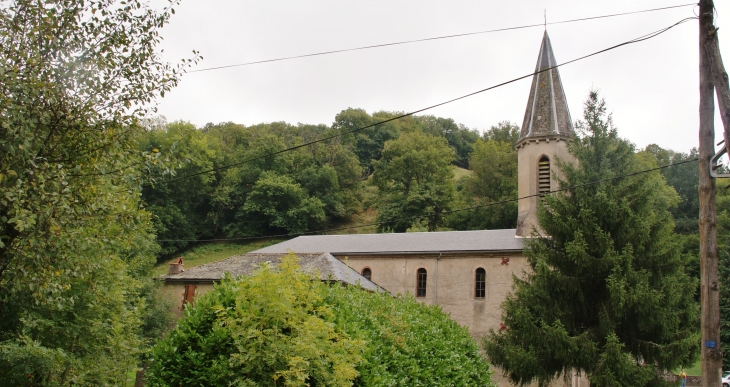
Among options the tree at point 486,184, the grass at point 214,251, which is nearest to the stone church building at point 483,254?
the tree at point 486,184

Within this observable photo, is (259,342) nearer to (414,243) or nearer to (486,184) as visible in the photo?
(414,243)

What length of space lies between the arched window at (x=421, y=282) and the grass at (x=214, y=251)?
30.0 meters

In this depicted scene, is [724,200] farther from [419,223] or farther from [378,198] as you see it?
[378,198]

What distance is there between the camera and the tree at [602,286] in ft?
58.7

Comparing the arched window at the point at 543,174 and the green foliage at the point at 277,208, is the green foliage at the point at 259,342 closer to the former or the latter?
the arched window at the point at 543,174

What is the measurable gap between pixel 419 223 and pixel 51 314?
4501cm

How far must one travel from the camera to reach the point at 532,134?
102 feet

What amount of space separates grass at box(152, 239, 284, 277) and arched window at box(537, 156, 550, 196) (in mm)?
35264

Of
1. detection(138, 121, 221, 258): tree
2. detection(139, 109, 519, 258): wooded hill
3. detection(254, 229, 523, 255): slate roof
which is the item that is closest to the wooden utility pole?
detection(254, 229, 523, 255): slate roof

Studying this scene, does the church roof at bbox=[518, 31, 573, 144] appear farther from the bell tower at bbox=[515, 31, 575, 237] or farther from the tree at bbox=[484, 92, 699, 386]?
the tree at bbox=[484, 92, 699, 386]

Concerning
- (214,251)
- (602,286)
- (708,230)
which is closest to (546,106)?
(602,286)

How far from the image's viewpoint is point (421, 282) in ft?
104

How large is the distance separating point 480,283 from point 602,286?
11.0 meters

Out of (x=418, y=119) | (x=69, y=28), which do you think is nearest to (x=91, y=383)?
(x=69, y=28)
